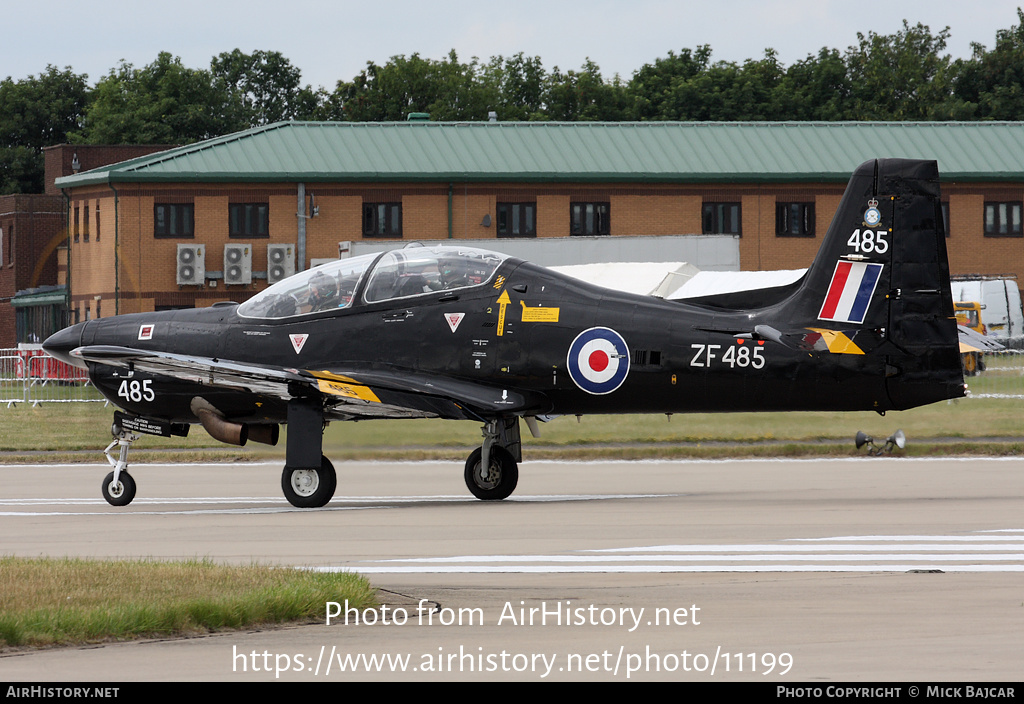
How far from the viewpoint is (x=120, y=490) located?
17.1 m

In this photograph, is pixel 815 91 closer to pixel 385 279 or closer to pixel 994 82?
pixel 994 82

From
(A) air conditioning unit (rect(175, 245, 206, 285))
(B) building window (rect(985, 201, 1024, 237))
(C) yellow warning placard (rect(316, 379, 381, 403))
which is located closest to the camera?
(C) yellow warning placard (rect(316, 379, 381, 403))

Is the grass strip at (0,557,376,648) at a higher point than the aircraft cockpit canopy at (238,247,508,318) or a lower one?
lower

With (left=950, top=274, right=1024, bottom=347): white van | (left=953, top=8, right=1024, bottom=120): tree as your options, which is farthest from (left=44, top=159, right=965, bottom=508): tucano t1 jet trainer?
(left=953, top=8, right=1024, bottom=120): tree

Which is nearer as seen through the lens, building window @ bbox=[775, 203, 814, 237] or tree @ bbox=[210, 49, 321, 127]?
building window @ bbox=[775, 203, 814, 237]

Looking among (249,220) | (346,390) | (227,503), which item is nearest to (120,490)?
(227,503)

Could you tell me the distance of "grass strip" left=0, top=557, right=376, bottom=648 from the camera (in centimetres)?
836

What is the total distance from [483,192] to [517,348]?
42.0 m

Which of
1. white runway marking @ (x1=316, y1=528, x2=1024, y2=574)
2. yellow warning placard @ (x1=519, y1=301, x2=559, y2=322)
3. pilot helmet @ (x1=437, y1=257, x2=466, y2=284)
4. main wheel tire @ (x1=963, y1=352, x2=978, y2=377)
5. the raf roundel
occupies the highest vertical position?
pilot helmet @ (x1=437, y1=257, x2=466, y2=284)

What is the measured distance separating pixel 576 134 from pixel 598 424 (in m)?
33.7

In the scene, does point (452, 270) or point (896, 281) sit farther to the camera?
point (452, 270)

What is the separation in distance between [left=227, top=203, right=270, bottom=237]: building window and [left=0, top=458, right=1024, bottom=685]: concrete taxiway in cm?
3705

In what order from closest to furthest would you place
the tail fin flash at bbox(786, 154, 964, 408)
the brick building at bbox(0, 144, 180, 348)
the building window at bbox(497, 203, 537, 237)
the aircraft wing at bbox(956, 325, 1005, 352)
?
1. the tail fin flash at bbox(786, 154, 964, 408)
2. the aircraft wing at bbox(956, 325, 1005, 352)
3. the building window at bbox(497, 203, 537, 237)
4. the brick building at bbox(0, 144, 180, 348)

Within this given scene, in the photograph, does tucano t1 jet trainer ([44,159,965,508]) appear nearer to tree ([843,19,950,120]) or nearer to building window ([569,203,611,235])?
building window ([569,203,611,235])
